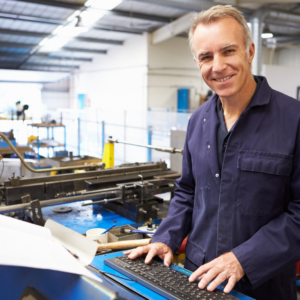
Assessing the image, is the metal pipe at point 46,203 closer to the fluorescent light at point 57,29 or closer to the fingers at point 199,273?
the fingers at point 199,273

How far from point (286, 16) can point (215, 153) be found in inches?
241

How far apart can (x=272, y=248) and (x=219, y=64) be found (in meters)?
0.53

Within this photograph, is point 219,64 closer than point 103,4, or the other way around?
point 219,64

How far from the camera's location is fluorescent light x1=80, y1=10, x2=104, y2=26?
595 cm

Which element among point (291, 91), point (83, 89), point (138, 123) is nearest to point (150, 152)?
point (138, 123)

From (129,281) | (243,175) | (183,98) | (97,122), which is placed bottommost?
(129,281)

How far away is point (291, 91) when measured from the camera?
20.8 ft

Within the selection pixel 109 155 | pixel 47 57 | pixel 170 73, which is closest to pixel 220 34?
pixel 109 155

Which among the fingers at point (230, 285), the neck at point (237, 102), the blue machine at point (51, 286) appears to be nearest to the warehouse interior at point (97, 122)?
the blue machine at point (51, 286)

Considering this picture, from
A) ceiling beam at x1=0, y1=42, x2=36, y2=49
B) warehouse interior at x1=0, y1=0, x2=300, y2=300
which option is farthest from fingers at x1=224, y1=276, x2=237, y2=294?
ceiling beam at x1=0, y1=42, x2=36, y2=49

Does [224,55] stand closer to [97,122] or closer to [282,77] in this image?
[282,77]

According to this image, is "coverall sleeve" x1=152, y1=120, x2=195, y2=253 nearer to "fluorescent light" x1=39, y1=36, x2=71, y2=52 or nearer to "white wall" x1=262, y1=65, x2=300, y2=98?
"white wall" x1=262, y1=65, x2=300, y2=98

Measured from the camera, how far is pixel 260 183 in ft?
3.03

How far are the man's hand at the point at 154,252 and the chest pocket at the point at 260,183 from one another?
260 mm
